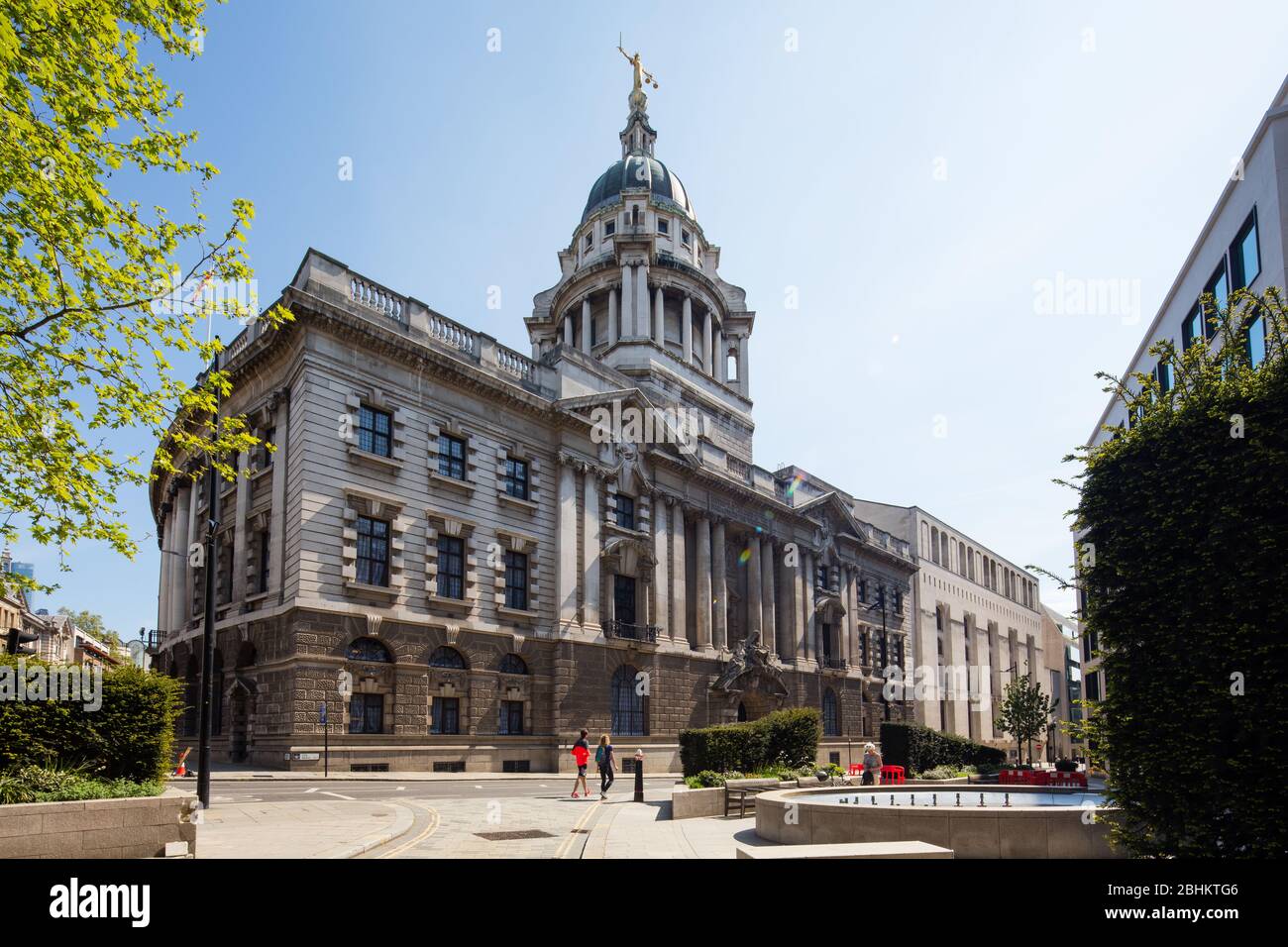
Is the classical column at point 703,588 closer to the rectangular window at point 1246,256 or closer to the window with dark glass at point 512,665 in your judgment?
the window with dark glass at point 512,665

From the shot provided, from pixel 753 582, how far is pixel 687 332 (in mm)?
17753

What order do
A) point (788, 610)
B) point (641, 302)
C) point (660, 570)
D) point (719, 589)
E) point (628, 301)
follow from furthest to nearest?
point (628, 301), point (641, 302), point (788, 610), point (719, 589), point (660, 570)

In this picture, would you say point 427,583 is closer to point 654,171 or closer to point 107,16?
point 107,16

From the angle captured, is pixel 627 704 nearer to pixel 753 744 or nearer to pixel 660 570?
pixel 660 570

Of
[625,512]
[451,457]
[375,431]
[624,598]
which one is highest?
[375,431]

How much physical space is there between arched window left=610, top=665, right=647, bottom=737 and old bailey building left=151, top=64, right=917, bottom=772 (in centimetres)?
14

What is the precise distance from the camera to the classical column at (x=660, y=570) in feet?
148

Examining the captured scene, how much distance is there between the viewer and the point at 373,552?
3306 cm

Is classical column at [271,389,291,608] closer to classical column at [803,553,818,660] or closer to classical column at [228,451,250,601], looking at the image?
classical column at [228,451,250,601]

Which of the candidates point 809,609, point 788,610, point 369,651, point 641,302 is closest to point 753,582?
point 788,610

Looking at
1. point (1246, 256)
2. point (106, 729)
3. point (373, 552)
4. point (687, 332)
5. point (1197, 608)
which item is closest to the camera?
point (1197, 608)

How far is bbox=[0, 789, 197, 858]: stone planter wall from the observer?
451 inches

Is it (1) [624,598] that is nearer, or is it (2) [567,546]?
(2) [567,546]
